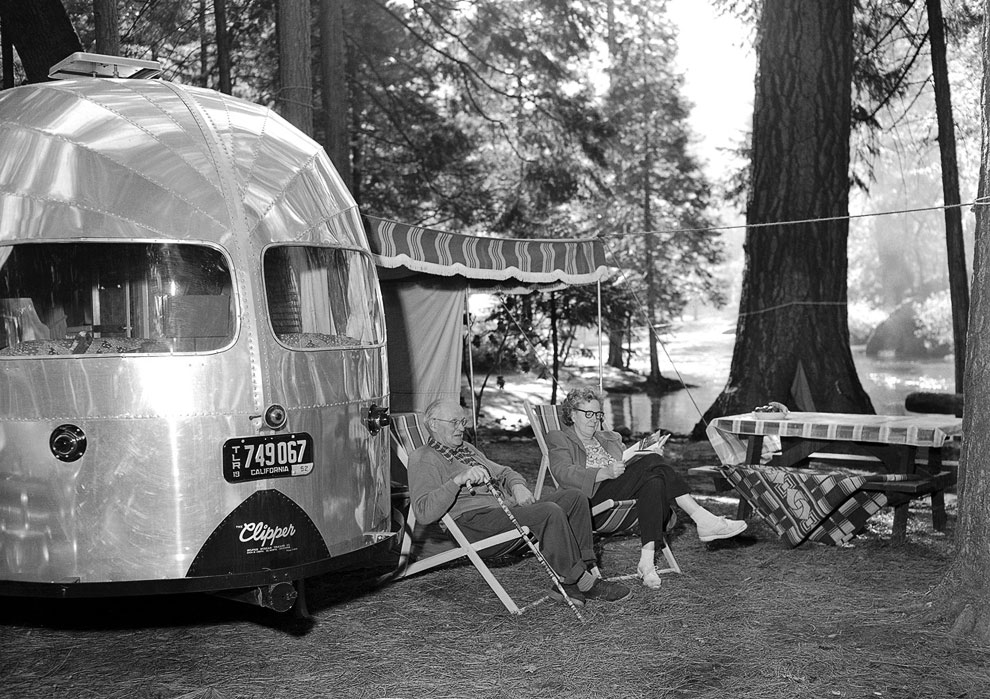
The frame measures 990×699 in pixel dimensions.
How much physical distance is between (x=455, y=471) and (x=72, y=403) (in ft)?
6.08

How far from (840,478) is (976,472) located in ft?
4.10

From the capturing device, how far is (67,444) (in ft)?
12.6

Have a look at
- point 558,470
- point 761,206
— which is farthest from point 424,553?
point 761,206

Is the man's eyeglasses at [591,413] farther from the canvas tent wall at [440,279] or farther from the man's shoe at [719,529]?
the canvas tent wall at [440,279]

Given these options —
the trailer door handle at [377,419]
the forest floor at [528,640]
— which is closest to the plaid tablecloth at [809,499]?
the forest floor at [528,640]

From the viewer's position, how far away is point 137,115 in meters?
4.30

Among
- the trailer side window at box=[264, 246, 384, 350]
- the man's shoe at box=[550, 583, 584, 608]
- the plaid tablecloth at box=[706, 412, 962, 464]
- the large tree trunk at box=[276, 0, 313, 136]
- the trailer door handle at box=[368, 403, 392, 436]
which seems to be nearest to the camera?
the trailer side window at box=[264, 246, 384, 350]

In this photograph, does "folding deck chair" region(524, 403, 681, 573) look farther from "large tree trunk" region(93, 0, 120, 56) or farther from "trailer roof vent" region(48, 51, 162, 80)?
"large tree trunk" region(93, 0, 120, 56)

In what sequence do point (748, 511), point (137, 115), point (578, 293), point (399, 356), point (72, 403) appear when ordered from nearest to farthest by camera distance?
point (72, 403) → point (137, 115) → point (748, 511) → point (399, 356) → point (578, 293)

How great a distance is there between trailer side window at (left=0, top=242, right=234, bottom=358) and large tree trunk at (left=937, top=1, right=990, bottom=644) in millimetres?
3040

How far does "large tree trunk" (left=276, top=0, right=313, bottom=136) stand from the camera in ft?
25.2

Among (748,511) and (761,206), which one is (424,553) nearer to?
(748,511)

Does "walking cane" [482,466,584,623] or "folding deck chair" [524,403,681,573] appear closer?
"walking cane" [482,466,584,623]

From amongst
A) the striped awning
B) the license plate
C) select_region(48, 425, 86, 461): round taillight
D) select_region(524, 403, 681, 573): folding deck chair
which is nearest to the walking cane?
select_region(524, 403, 681, 573): folding deck chair
